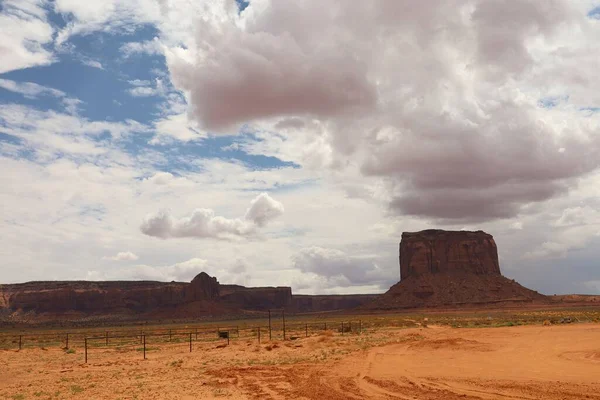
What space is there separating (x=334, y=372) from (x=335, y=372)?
0.05 m

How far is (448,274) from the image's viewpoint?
7205 inches

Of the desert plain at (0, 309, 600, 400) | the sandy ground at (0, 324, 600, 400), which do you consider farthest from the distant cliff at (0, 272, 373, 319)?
the sandy ground at (0, 324, 600, 400)

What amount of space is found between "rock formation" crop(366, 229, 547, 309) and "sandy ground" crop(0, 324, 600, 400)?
418 feet

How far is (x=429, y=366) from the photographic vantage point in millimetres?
25547

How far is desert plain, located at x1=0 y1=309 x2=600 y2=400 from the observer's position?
63.3ft

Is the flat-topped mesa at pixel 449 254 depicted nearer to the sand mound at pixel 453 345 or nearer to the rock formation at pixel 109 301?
the rock formation at pixel 109 301

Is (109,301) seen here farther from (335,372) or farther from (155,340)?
(335,372)

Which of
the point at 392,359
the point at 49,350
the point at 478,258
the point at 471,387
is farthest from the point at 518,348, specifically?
the point at 478,258

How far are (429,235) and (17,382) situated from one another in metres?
178

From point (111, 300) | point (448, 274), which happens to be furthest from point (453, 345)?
point (111, 300)

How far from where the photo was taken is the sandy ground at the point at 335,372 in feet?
63.3

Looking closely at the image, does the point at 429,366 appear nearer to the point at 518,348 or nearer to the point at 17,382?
the point at 518,348

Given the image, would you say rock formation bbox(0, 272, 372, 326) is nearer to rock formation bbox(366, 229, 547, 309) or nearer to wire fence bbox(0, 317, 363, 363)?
rock formation bbox(366, 229, 547, 309)

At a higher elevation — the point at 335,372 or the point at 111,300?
the point at 335,372
